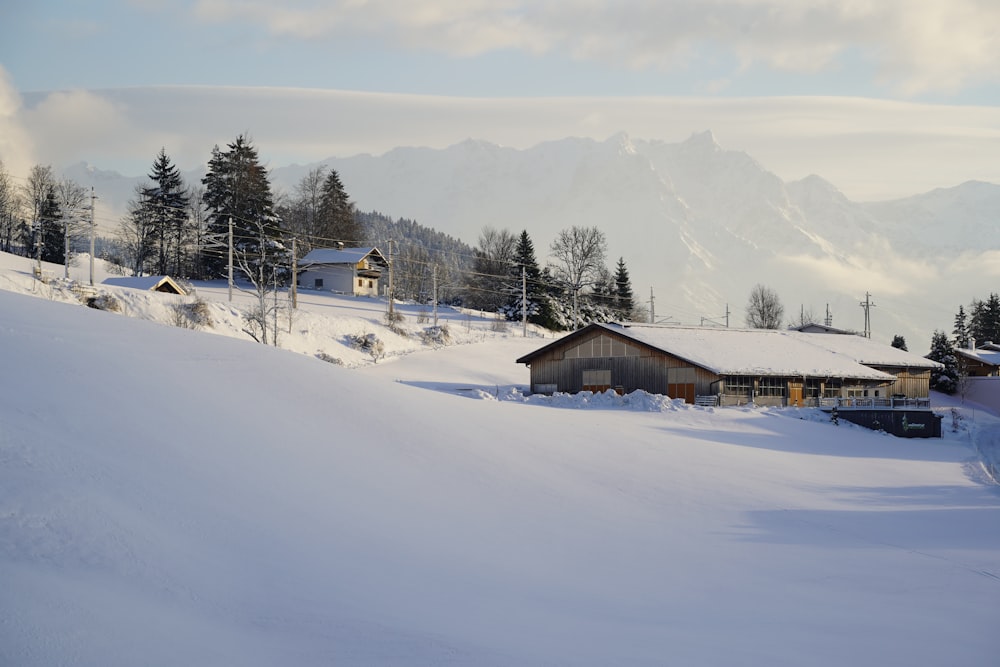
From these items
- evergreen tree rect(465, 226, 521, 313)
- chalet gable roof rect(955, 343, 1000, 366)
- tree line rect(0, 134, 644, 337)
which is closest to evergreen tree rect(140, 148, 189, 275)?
tree line rect(0, 134, 644, 337)

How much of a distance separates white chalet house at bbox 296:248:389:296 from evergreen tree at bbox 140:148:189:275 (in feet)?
40.8

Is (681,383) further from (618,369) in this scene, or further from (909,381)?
(909,381)

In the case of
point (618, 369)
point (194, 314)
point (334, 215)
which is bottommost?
point (618, 369)

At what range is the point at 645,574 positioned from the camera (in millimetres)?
14203

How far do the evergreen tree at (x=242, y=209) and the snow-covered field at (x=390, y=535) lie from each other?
196ft

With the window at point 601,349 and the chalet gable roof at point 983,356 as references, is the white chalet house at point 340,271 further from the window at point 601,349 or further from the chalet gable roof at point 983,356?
the chalet gable roof at point 983,356

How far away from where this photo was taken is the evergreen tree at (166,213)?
286 feet

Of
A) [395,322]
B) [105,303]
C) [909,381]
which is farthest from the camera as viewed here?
[395,322]

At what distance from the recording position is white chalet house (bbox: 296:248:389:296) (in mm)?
85062

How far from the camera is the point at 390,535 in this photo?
13.4 meters

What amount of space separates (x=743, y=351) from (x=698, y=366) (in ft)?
22.6

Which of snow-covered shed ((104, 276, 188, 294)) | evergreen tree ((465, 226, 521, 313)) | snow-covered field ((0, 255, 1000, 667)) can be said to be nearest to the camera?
snow-covered field ((0, 255, 1000, 667))

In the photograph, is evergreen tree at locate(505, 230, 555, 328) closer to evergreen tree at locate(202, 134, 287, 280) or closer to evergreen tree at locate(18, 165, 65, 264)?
evergreen tree at locate(202, 134, 287, 280)

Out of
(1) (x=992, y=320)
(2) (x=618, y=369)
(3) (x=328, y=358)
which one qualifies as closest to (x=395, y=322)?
(3) (x=328, y=358)
